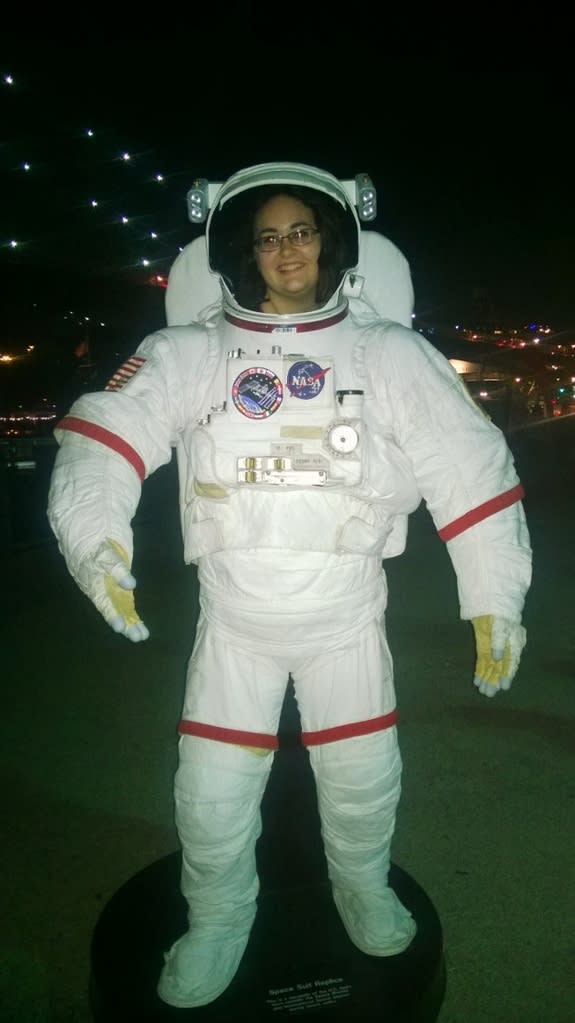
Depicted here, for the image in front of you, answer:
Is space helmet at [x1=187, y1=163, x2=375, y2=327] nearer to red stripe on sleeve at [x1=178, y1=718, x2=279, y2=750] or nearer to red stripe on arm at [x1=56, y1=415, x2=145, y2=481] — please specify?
red stripe on arm at [x1=56, y1=415, x2=145, y2=481]

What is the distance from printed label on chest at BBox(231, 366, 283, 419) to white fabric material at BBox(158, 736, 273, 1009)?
79 cm

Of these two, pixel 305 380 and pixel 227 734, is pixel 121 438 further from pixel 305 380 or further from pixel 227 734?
pixel 227 734

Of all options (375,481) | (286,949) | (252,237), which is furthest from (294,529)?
(286,949)

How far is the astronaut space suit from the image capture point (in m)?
1.55

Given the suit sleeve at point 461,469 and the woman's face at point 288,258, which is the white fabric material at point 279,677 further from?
the woman's face at point 288,258

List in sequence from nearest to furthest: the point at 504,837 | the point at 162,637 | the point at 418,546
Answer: the point at 504,837 < the point at 162,637 < the point at 418,546

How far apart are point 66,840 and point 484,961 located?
54.5 inches

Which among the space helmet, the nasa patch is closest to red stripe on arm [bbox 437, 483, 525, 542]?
the nasa patch

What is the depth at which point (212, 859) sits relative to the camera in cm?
166

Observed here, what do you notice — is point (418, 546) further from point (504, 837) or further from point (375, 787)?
point (375, 787)

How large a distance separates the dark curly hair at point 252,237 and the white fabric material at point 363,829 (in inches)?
44.9

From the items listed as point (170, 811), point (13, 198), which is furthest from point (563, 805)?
point (13, 198)

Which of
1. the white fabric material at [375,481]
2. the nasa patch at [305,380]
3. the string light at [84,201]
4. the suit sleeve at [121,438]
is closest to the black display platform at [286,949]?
the white fabric material at [375,481]

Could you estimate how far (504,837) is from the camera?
235 cm
